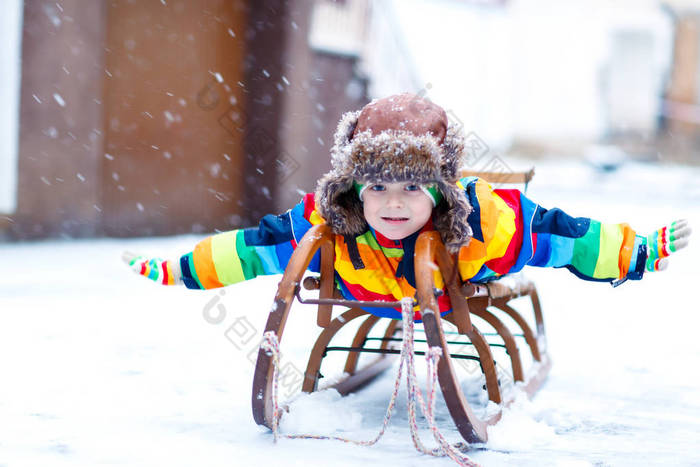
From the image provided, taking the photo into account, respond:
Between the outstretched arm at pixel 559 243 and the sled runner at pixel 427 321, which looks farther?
the outstretched arm at pixel 559 243

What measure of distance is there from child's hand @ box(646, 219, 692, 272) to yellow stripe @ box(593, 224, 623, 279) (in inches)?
3.3

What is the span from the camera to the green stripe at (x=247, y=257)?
2.12 metres

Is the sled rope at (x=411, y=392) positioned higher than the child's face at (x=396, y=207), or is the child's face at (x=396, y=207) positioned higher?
the child's face at (x=396, y=207)

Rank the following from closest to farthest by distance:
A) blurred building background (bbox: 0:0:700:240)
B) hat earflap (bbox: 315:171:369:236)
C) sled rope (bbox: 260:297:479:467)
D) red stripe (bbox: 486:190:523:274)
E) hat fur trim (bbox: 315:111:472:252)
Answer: sled rope (bbox: 260:297:479:467)
hat fur trim (bbox: 315:111:472:252)
hat earflap (bbox: 315:171:369:236)
red stripe (bbox: 486:190:523:274)
blurred building background (bbox: 0:0:700:240)

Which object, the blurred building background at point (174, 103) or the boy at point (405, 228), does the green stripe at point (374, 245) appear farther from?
the blurred building background at point (174, 103)

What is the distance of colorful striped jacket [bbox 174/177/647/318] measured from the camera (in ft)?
6.48

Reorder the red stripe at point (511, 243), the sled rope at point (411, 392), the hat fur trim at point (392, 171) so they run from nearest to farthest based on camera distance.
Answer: the sled rope at point (411, 392), the hat fur trim at point (392, 171), the red stripe at point (511, 243)

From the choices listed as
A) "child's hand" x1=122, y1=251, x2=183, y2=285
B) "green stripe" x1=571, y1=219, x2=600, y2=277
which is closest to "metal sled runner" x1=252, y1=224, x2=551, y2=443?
"green stripe" x1=571, y1=219, x2=600, y2=277

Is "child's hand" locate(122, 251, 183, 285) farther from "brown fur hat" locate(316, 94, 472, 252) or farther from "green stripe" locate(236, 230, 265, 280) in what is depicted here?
"brown fur hat" locate(316, 94, 472, 252)

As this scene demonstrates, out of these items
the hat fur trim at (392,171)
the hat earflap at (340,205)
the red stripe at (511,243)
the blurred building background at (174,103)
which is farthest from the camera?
the blurred building background at (174,103)

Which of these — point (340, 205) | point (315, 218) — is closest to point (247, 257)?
point (315, 218)

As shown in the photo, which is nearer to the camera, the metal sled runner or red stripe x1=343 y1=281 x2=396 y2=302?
the metal sled runner

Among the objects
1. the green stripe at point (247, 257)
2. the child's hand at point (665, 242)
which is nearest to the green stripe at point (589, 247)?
the child's hand at point (665, 242)

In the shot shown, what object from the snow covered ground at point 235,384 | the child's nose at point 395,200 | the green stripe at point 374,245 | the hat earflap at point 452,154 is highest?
the hat earflap at point 452,154
